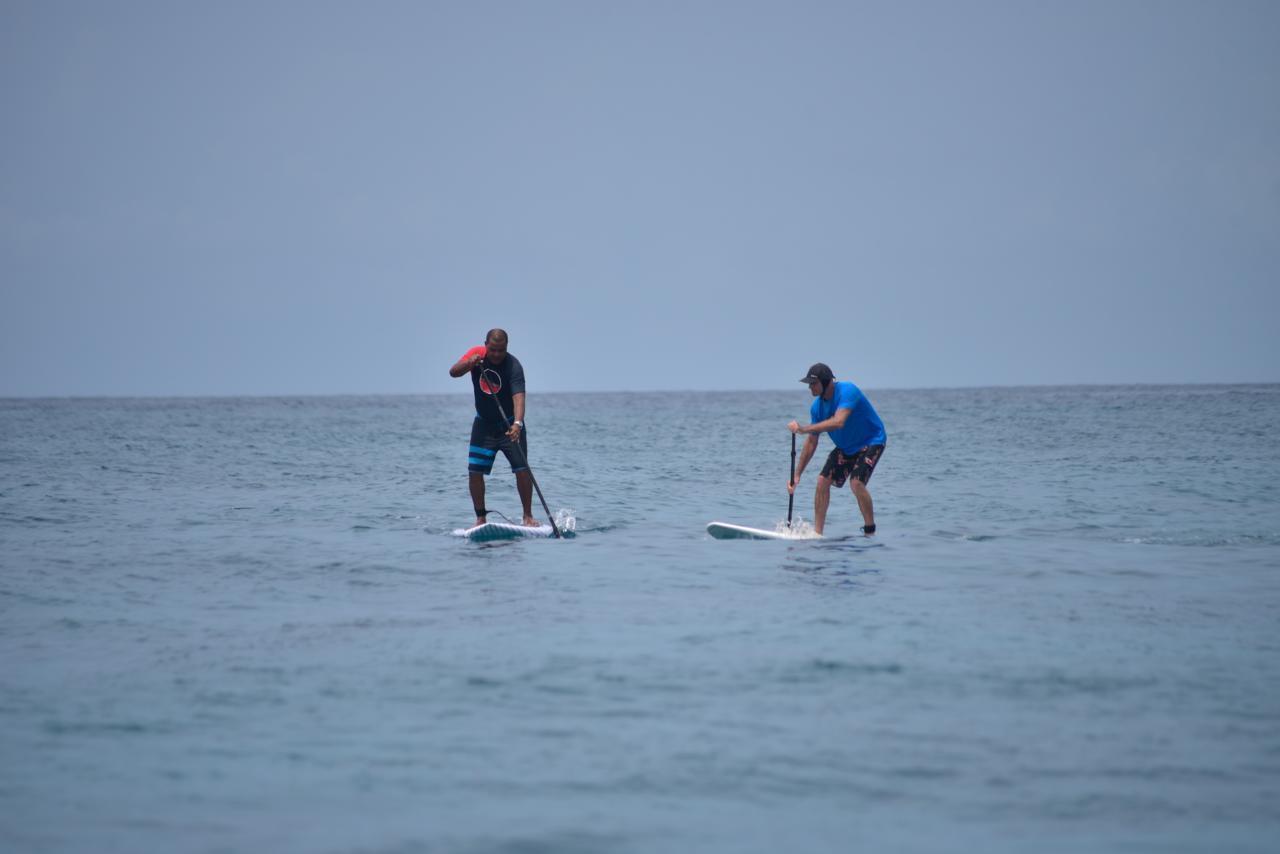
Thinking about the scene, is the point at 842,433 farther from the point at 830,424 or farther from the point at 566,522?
the point at 566,522

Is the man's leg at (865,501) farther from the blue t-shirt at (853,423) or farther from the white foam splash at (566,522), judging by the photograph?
the white foam splash at (566,522)

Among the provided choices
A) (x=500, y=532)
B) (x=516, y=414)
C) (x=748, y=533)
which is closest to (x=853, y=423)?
(x=748, y=533)

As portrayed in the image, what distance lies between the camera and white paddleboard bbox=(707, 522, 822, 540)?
15227mm

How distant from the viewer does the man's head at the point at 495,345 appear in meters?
15.1

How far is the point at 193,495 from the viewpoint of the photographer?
23.1 meters

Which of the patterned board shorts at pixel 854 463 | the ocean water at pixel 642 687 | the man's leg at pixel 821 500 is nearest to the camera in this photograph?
the ocean water at pixel 642 687

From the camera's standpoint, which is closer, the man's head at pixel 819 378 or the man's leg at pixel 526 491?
the man's head at pixel 819 378

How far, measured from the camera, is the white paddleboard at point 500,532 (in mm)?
15273

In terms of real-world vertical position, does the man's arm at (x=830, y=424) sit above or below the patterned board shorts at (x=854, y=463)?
above

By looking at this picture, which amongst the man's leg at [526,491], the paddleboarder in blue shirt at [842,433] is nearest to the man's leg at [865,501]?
the paddleboarder in blue shirt at [842,433]

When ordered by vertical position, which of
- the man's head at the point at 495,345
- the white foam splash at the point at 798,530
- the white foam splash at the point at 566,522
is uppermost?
the man's head at the point at 495,345

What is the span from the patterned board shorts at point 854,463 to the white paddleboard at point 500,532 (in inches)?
149

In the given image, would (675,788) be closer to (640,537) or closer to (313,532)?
(640,537)

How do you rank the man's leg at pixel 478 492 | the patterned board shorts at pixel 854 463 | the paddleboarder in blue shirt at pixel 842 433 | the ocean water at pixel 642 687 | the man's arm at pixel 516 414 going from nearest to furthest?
1. the ocean water at pixel 642 687
2. the paddleboarder in blue shirt at pixel 842 433
3. the patterned board shorts at pixel 854 463
4. the man's arm at pixel 516 414
5. the man's leg at pixel 478 492
